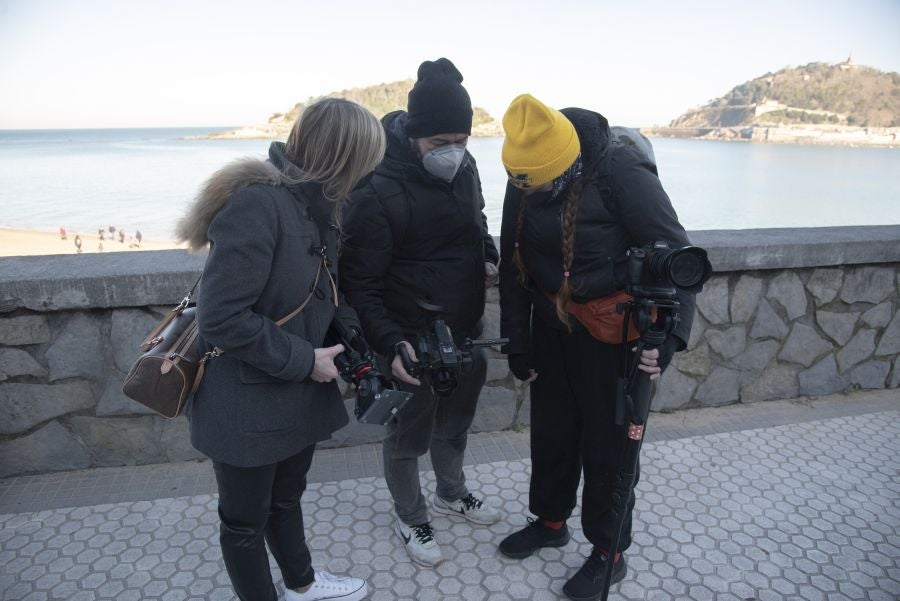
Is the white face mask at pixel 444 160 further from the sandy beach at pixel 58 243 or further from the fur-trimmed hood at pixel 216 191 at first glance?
the sandy beach at pixel 58 243

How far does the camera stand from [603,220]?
166 cm

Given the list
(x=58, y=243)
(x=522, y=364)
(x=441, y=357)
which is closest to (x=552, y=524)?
(x=522, y=364)

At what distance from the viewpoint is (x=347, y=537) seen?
2.25m

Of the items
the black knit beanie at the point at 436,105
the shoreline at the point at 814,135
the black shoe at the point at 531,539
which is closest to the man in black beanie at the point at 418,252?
the black knit beanie at the point at 436,105

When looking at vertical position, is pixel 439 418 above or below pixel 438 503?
above

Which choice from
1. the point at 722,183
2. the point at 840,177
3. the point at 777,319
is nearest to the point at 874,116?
the point at 840,177

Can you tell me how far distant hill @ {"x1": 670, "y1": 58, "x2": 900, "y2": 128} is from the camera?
52.2 meters

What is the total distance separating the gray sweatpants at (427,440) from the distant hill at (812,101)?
58.1 meters

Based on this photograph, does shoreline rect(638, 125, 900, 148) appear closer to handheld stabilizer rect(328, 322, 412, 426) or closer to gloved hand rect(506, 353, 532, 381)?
gloved hand rect(506, 353, 532, 381)

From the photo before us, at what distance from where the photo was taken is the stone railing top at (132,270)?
235 cm

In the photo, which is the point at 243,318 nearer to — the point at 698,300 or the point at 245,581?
the point at 245,581

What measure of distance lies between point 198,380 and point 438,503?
1.32 meters

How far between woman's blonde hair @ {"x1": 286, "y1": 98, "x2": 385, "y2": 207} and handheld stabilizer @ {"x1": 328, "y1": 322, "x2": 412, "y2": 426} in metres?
0.42

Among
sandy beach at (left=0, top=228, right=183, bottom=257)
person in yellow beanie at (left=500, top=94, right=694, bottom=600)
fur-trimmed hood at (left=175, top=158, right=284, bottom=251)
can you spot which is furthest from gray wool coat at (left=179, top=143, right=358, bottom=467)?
sandy beach at (left=0, top=228, right=183, bottom=257)
